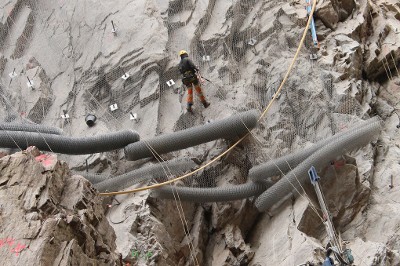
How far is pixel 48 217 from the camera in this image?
253 inches

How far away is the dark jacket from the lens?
431 inches

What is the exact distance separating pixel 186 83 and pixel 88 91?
232 cm

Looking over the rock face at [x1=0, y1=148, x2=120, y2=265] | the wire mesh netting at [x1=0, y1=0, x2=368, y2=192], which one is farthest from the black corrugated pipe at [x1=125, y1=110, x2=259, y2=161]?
the rock face at [x1=0, y1=148, x2=120, y2=265]

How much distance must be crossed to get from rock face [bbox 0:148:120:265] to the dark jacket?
168 inches

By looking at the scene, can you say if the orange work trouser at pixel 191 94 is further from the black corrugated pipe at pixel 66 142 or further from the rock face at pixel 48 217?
the rock face at pixel 48 217

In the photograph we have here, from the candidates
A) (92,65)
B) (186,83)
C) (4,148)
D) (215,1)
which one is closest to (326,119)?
(186,83)

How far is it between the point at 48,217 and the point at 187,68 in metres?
5.34

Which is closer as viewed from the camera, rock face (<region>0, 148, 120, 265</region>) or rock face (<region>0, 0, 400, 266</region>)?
rock face (<region>0, 148, 120, 265</region>)

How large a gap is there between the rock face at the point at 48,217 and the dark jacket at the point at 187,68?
426 centimetres

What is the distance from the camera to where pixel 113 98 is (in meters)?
11.8

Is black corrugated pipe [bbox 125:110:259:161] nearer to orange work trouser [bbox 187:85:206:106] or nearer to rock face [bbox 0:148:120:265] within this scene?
orange work trouser [bbox 187:85:206:106]

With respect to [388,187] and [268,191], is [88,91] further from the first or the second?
[388,187]

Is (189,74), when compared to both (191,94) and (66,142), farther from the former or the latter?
(66,142)

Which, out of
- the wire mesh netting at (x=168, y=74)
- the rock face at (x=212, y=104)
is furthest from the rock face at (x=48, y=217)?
the wire mesh netting at (x=168, y=74)
